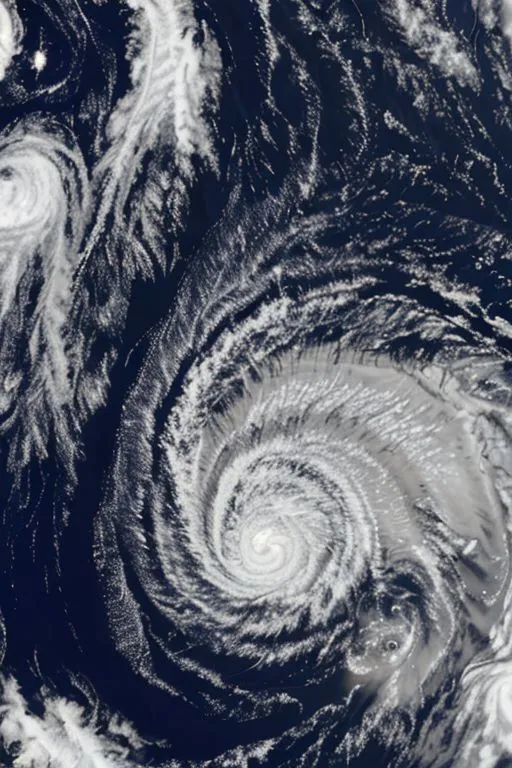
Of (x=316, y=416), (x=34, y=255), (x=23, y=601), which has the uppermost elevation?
(x=34, y=255)

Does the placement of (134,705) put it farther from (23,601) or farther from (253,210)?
(253,210)

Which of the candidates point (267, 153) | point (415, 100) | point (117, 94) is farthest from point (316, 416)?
point (117, 94)

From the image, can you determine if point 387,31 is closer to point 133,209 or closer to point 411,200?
point 411,200

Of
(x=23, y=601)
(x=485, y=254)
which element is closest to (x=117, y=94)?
(x=485, y=254)

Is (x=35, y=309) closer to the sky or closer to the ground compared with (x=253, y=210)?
closer to the ground

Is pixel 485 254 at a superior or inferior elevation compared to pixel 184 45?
inferior

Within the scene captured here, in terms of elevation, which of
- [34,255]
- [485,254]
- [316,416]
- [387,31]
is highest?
[387,31]
